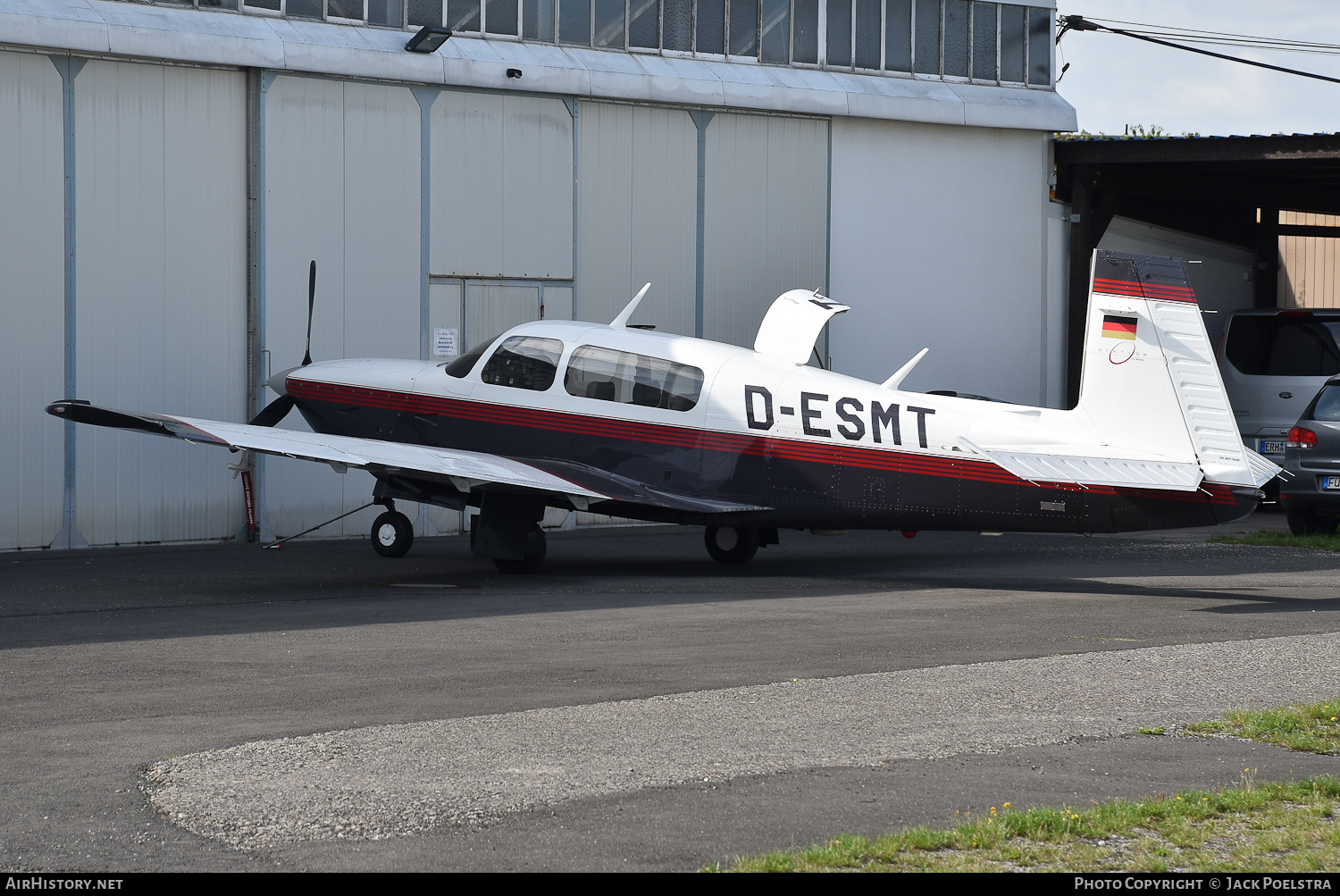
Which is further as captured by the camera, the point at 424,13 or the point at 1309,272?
the point at 1309,272

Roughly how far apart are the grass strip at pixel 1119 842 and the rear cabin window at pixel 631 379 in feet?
26.0

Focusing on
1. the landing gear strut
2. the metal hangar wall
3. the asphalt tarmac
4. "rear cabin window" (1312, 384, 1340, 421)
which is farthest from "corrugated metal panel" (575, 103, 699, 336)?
"rear cabin window" (1312, 384, 1340, 421)

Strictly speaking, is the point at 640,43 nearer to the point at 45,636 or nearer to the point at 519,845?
the point at 45,636

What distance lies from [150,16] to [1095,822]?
14503 mm

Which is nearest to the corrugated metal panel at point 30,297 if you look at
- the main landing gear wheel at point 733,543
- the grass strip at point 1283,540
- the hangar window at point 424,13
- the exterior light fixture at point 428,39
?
the exterior light fixture at point 428,39

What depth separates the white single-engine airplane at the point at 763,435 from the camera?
35.8 feet

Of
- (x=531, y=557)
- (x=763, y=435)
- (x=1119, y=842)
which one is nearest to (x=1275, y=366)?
(x=763, y=435)

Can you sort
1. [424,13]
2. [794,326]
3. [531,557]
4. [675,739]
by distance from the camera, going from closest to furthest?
[675,739], [531,557], [794,326], [424,13]

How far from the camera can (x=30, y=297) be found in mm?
15250

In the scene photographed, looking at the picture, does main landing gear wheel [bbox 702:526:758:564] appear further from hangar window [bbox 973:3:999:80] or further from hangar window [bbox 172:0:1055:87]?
hangar window [bbox 973:3:999:80]

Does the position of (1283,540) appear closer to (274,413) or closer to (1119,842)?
(274,413)

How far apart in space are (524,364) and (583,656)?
5.28m

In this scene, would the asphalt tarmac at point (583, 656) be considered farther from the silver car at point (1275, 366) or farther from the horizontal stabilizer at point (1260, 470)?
the silver car at point (1275, 366)

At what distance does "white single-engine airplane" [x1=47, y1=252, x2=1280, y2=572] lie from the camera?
35.8 ft
